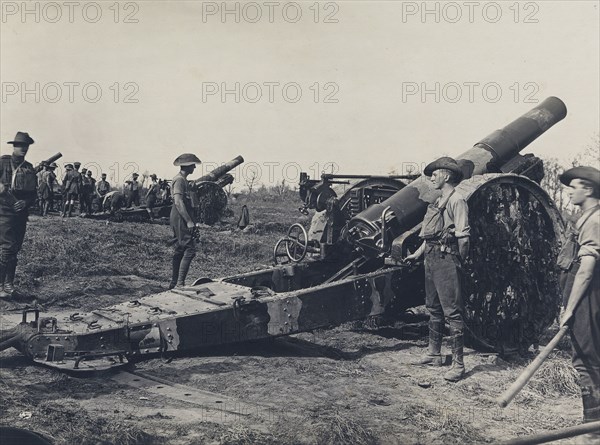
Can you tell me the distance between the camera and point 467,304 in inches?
244

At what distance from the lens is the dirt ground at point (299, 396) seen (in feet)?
13.2

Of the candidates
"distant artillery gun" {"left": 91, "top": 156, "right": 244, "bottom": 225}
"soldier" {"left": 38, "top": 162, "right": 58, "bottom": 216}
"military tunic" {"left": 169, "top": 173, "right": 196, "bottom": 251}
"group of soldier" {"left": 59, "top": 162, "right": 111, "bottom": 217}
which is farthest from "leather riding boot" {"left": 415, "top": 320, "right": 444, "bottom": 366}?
"soldier" {"left": 38, "top": 162, "right": 58, "bottom": 216}

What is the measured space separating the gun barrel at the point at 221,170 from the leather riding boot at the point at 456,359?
54.0ft

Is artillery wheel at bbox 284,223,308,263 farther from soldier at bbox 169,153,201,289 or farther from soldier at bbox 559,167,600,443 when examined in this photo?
soldier at bbox 559,167,600,443

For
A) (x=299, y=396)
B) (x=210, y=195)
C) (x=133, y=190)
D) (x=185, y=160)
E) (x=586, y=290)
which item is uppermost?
(x=133, y=190)

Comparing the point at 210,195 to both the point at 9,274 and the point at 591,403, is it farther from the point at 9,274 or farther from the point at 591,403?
the point at 591,403

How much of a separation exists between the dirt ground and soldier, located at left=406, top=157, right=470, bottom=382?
40cm

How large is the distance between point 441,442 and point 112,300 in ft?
17.1

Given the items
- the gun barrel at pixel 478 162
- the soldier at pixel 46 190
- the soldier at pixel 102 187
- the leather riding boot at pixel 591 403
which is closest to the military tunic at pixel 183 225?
the gun barrel at pixel 478 162

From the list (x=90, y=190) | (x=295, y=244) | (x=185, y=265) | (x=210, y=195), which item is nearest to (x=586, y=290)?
(x=295, y=244)

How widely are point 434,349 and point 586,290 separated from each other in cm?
199

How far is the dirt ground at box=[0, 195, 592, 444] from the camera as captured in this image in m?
4.03

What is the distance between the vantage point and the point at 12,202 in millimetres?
7918

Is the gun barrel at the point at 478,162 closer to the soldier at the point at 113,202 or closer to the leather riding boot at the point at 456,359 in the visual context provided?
the leather riding boot at the point at 456,359
